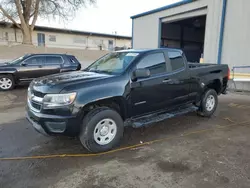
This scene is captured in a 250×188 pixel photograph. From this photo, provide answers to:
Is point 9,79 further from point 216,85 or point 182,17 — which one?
point 182,17

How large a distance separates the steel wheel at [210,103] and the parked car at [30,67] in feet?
24.8

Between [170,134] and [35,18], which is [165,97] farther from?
[35,18]

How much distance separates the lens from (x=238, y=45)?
32.6ft

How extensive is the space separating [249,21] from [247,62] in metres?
1.87

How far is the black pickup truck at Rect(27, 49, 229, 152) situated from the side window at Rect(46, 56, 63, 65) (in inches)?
257

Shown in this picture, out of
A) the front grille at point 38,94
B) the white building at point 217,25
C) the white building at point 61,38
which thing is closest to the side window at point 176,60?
the front grille at point 38,94

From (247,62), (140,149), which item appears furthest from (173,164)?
(247,62)

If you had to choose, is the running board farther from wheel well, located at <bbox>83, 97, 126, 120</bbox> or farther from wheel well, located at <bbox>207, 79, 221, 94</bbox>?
wheel well, located at <bbox>207, 79, 221, 94</bbox>

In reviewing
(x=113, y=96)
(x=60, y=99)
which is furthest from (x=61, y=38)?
(x=60, y=99)

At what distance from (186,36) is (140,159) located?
70.6 feet

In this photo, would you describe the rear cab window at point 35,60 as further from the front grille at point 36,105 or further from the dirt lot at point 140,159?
the front grille at point 36,105

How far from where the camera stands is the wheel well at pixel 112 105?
11.4ft

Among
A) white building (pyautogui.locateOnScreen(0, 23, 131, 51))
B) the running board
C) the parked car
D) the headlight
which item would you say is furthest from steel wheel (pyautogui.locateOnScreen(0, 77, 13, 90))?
white building (pyautogui.locateOnScreen(0, 23, 131, 51))

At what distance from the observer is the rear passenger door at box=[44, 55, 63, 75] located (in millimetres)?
10375
